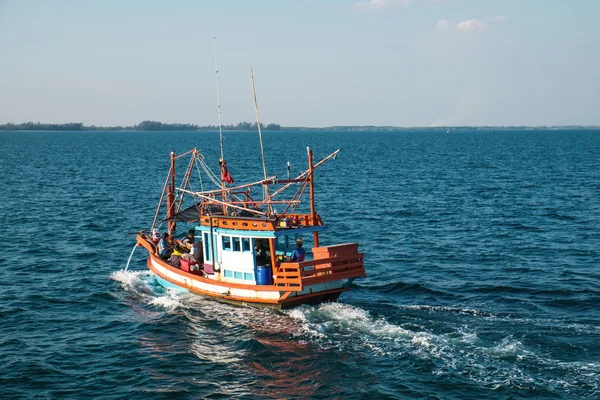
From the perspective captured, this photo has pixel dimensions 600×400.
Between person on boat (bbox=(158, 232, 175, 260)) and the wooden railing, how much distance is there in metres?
8.01

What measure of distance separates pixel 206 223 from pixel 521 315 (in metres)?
12.6

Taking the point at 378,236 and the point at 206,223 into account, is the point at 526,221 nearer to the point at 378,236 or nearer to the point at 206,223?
the point at 378,236

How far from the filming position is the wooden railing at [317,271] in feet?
83.0

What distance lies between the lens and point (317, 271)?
1008 inches

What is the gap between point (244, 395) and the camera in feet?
63.6

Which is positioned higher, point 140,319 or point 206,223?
point 206,223

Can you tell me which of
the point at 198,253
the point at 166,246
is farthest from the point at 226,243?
the point at 166,246

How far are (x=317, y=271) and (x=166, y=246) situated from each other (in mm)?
9678

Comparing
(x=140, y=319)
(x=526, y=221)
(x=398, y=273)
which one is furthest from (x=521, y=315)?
(x=526, y=221)

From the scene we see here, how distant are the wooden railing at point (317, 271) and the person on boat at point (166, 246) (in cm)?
801

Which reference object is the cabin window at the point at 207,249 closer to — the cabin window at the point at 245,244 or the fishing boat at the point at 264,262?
the fishing boat at the point at 264,262

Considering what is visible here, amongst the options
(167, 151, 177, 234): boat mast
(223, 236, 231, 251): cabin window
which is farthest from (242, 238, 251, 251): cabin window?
(167, 151, 177, 234): boat mast

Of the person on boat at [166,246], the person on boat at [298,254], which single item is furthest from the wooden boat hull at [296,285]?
the person on boat at [166,246]

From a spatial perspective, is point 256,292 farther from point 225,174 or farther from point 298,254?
point 225,174
